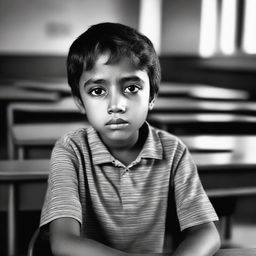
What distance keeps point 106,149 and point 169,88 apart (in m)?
4.42

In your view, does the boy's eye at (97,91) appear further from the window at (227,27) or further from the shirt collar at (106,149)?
the window at (227,27)


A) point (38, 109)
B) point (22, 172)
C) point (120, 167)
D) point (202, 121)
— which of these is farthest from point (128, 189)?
point (38, 109)

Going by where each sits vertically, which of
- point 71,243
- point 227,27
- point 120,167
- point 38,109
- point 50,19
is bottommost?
point 38,109

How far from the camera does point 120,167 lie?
43.2 inches

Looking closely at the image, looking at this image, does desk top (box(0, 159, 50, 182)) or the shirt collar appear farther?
desk top (box(0, 159, 50, 182))

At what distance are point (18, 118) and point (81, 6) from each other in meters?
5.56

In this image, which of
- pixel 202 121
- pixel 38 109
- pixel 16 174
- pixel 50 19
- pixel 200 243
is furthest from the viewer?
pixel 50 19

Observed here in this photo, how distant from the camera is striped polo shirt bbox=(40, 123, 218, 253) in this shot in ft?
3.52

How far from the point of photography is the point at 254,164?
A: 5.23 ft

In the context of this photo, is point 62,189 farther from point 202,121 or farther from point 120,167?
point 202,121

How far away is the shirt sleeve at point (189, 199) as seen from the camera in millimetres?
1060

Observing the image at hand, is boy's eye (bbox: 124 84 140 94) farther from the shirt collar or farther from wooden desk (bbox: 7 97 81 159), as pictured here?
wooden desk (bbox: 7 97 81 159)

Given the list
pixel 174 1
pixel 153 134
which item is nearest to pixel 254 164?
pixel 153 134

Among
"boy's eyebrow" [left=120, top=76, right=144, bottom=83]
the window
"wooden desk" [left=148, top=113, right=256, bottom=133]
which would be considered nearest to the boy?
"boy's eyebrow" [left=120, top=76, right=144, bottom=83]
